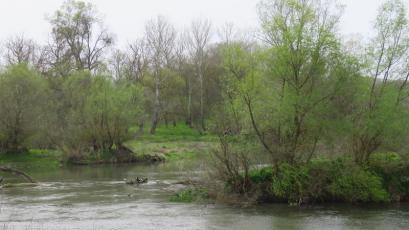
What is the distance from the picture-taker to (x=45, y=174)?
4928 centimetres

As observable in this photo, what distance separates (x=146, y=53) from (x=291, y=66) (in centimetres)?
6138

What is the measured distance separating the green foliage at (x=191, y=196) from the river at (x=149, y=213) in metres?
0.95

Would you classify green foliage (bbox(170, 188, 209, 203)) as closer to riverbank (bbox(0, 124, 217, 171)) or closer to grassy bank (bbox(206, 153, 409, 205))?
grassy bank (bbox(206, 153, 409, 205))

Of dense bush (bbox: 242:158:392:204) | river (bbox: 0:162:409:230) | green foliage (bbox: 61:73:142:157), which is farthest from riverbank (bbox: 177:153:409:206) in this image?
green foliage (bbox: 61:73:142:157)

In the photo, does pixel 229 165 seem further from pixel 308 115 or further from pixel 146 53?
pixel 146 53

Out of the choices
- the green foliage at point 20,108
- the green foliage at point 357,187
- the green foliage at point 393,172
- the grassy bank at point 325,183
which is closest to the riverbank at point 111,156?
the green foliage at point 20,108

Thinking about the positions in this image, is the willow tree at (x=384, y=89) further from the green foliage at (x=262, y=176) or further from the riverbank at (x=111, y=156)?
the riverbank at (x=111, y=156)

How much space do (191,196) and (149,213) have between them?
16.1ft

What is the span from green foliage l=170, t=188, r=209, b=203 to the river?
0.95m

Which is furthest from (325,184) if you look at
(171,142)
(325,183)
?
(171,142)

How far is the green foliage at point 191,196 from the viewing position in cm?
3297

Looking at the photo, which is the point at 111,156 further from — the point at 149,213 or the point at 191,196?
the point at 149,213

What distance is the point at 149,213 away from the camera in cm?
2898

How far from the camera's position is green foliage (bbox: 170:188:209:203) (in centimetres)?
3297
